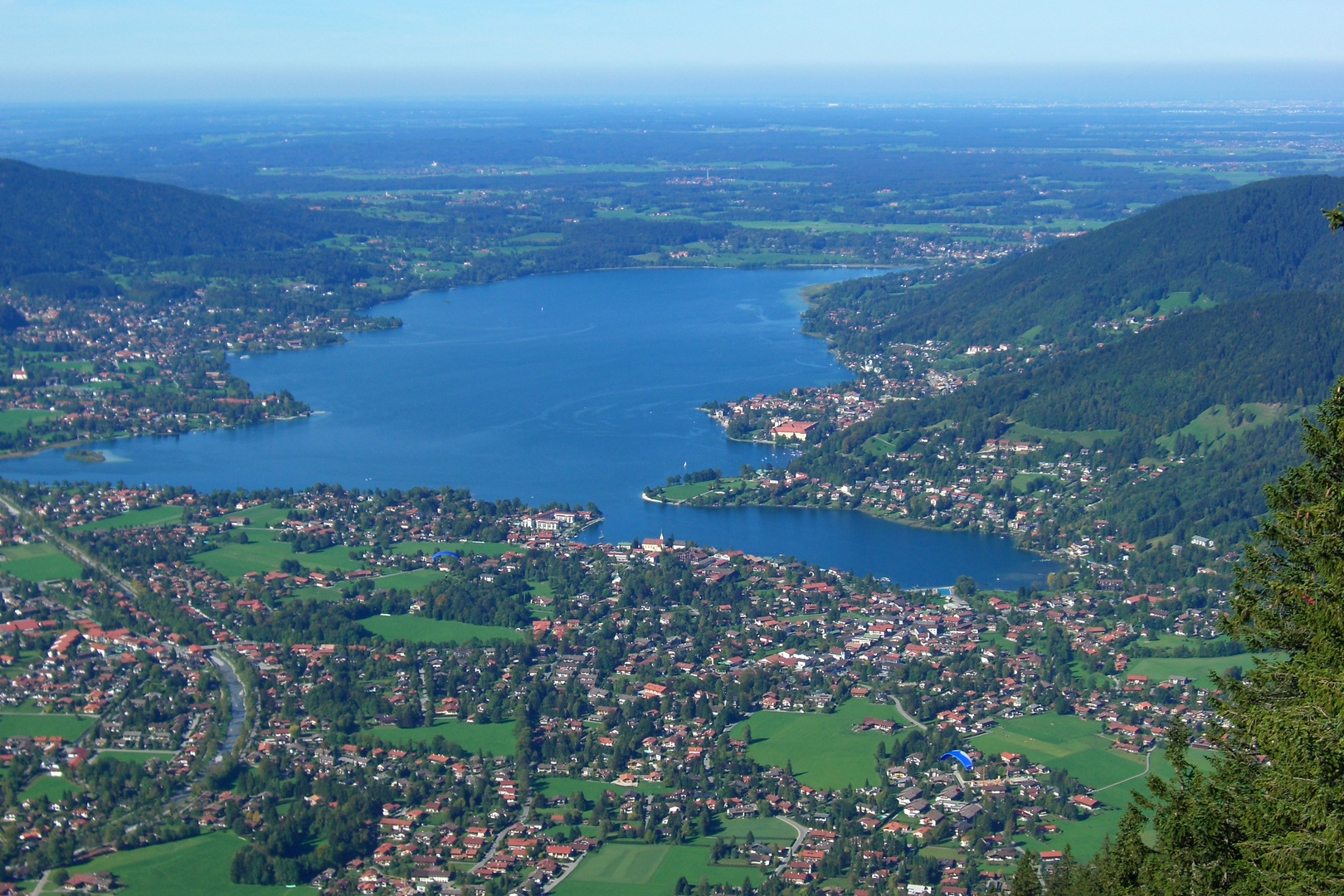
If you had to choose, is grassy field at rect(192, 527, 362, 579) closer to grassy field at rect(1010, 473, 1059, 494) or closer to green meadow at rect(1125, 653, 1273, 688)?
green meadow at rect(1125, 653, 1273, 688)

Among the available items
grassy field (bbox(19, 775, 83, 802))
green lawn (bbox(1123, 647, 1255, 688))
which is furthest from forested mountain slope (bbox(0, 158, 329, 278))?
green lawn (bbox(1123, 647, 1255, 688))

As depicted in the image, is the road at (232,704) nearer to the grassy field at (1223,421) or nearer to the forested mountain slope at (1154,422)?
the forested mountain slope at (1154,422)

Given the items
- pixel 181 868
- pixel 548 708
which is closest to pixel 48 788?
pixel 181 868

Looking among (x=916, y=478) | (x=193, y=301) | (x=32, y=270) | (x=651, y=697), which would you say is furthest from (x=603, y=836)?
(x=32, y=270)

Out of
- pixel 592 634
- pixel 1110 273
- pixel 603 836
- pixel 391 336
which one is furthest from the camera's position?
pixel 391 336

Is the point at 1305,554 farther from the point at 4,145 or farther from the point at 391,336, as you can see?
the point at 4,145

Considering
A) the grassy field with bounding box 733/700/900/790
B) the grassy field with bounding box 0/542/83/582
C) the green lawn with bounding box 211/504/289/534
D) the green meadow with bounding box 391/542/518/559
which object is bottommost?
the grassy field with bounding box 733/700/900/790

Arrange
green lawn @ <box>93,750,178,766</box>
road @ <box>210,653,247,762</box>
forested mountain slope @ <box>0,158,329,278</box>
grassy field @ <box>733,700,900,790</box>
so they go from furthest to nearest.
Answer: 1. forested mountain slope @ <box>0,158,329,278</box>
2. road @ <box>210,653,247,762</box>
3. green lawn @ <box>93,750,178,766</box>
4. grassy field @ <box>733,700,900,790</box>
